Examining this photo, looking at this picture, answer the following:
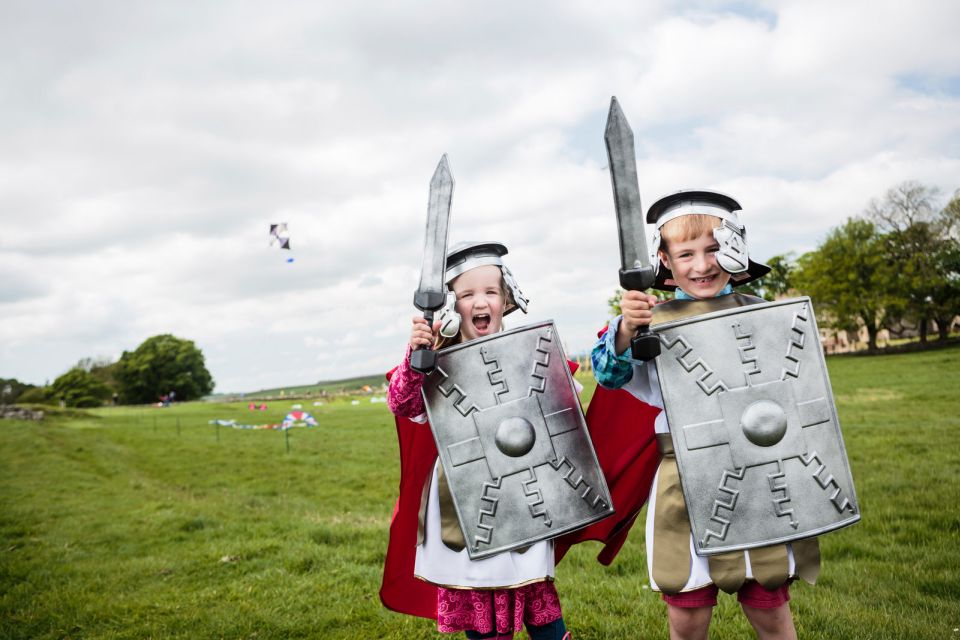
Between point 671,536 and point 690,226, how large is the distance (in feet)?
3.95

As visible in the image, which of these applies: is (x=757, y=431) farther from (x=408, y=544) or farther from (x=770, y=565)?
(x=408, y=544)

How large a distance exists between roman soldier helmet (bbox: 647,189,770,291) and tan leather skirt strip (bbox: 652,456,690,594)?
0.79 meters

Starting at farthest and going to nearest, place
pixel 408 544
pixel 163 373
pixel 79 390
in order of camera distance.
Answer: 1. pixel 163 373
2. pixel 79 390
3. pixel 408 544

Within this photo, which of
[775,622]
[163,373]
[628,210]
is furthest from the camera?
[163,373]

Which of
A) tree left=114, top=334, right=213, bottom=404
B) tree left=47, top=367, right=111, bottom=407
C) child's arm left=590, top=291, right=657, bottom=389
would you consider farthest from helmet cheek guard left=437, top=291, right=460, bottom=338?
tree left=47, top=367, right=111, bottom=407

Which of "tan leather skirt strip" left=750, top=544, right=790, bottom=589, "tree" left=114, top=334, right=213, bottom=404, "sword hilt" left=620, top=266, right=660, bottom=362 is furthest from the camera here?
"tree" left=114, top=334, right=213, bottom=404

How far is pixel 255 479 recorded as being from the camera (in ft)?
40.6

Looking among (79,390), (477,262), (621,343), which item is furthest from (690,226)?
(79,390)

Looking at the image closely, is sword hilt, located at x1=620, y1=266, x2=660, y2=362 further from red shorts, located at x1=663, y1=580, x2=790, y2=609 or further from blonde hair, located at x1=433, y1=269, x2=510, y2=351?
red shorts, located at x1=663, y1=580, x2=790, y2=609

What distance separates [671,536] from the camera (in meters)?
2.34

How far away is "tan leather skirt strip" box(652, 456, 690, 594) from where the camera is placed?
2.31 metres

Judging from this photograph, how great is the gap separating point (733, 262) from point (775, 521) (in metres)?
0.95

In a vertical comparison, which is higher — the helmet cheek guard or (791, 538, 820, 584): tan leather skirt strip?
the helmet cheek guard

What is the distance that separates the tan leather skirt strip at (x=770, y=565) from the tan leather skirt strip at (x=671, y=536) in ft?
0.78
